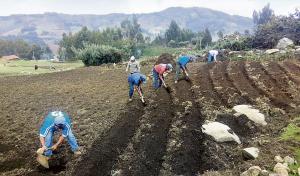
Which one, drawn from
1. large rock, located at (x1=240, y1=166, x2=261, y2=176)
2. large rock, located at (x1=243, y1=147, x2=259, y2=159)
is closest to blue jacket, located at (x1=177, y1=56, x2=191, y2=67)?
large rock, located at (x1=243, y1=147, x2=259, y2=159)

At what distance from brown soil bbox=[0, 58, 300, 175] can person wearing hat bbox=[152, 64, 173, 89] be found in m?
0.48

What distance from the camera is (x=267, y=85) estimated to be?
18438 mm

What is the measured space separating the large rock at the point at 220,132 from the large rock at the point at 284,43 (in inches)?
972

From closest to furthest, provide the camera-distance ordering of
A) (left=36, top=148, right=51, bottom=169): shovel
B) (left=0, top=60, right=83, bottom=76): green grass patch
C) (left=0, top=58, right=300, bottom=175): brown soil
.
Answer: (left=36, top=148, right=51, bottom=169): shovel → (left=0, top=58, right=300, bottom=175): brown soil → (left=0, top=60, right=83, bottom=76): green grass patch

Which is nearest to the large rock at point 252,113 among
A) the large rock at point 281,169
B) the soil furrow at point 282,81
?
the soil furrow at point 282,81

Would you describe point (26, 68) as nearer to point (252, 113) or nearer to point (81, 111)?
point (81, 111)

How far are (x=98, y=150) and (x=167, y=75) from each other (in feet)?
41.8

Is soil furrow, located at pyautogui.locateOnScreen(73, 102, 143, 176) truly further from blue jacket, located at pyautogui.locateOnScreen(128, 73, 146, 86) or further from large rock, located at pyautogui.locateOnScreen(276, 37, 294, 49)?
large rock, located at pyautogui.locateOnScreen(276, 37, 294, 49)

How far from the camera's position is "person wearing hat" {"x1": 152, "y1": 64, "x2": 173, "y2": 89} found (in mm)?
17350

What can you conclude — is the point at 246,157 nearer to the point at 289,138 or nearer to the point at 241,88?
the point at 289,138

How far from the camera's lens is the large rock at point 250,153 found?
33.5ft

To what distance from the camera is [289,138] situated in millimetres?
A: 11609

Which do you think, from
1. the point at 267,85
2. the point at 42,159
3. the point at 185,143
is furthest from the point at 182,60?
the point at 42,159

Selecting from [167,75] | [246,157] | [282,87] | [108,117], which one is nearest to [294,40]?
[167,75]
